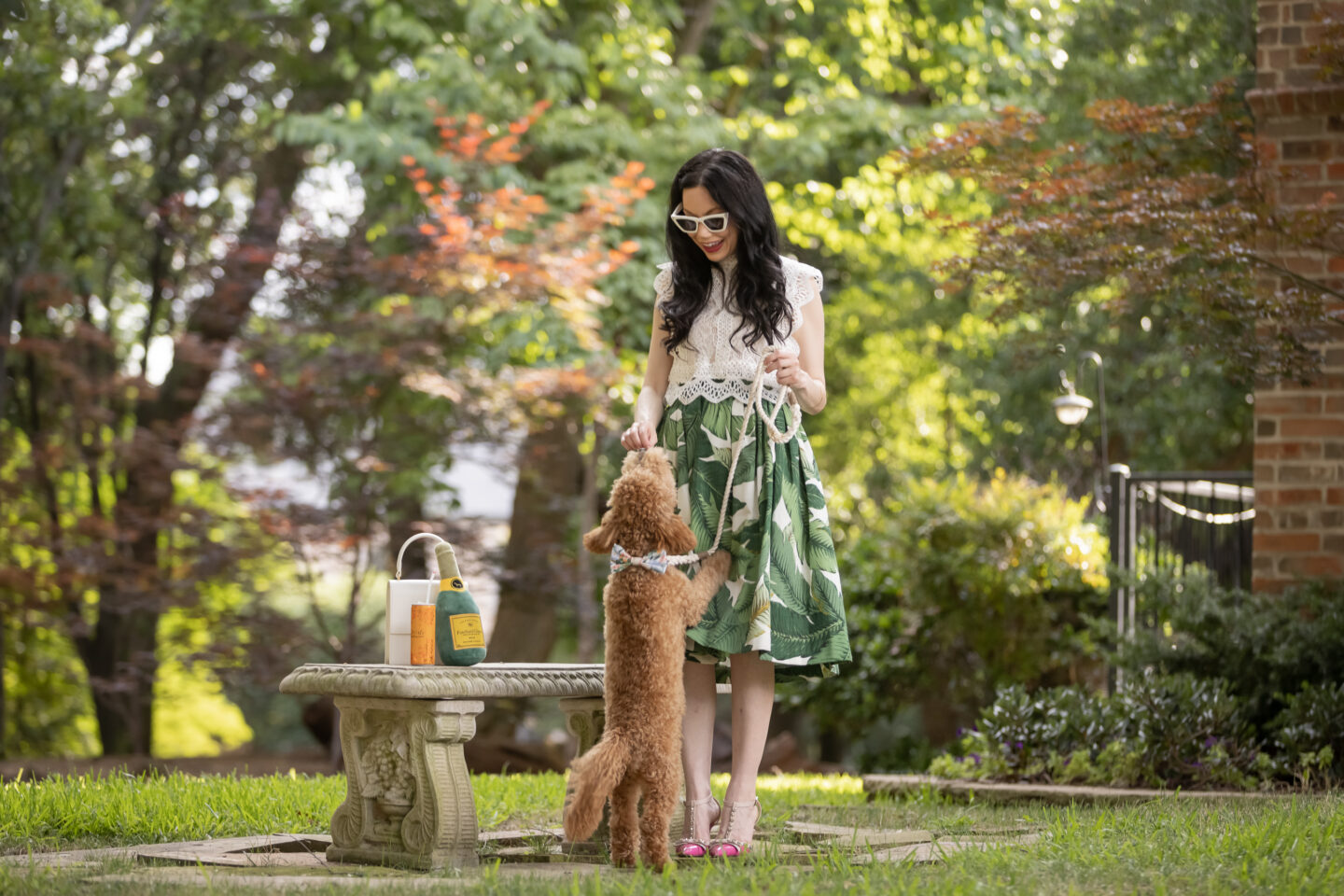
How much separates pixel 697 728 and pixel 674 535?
66 centimetres

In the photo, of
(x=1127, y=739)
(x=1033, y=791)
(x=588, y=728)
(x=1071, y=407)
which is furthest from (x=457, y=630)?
(x=1071, y=407)

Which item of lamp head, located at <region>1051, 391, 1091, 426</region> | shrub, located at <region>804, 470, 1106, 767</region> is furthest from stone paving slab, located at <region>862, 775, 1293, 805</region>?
lamp head, located at <region>1051, 391, 1091, 426</region>

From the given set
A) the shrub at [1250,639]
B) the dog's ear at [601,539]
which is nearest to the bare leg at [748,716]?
A: the dog's ear at [601,539]

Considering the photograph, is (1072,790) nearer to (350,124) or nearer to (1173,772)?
(1173,772)

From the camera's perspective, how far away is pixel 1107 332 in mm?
13133

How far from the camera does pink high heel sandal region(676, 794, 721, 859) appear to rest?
350 centimetres

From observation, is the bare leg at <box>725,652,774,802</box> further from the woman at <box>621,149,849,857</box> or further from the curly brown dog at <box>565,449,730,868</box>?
the curly brown dog at <box>565,449,730,868</box>

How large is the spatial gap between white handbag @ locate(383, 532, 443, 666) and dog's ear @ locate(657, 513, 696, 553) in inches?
29.4

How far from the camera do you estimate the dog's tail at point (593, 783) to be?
122 inches

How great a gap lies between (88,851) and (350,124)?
22.6ft

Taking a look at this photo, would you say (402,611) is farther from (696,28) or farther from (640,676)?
(696,28)

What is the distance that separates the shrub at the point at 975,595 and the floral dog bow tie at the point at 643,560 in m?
5.14

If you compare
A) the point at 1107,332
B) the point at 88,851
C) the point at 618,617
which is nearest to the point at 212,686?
the point at 1107,332

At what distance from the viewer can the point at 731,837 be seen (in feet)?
11.6
